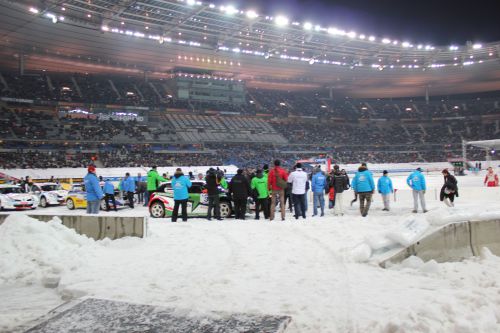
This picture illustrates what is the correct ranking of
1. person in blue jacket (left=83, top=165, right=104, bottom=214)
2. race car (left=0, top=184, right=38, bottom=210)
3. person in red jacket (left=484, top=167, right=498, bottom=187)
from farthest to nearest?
person in red jacket (left=484, top=167, right=498, bottom=187), race car (left=0, top=184, right=38, bottom=210), person in blue jacket (left=83, top=165, right=104, bottom=214)

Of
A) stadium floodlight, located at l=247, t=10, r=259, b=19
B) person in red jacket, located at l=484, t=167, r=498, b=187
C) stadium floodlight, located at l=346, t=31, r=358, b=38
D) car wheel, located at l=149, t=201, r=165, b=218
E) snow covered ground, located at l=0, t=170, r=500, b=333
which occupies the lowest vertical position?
snow covered ground, located at l=0, t=170, r=500, b=333

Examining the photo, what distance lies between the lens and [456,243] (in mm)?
5816

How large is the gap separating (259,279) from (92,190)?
23.0 feet

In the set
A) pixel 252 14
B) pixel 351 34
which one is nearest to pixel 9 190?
pixel 252 14

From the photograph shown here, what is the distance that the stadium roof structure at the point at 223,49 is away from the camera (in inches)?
1347

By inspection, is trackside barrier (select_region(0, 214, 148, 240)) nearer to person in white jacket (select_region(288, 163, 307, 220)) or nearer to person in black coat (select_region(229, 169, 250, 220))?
person in black coat (select_region(229, 169, 250, 220))

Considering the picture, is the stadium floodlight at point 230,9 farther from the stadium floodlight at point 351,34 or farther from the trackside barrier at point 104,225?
the trackside barrier at point 104,225

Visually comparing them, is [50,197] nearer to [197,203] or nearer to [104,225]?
[197,203]

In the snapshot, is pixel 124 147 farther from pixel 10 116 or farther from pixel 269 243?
pixel 269 243

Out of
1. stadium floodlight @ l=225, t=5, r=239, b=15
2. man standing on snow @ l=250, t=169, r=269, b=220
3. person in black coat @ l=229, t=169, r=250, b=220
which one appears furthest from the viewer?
stadium floodlight @ l=225, t=5, r=239, b=15

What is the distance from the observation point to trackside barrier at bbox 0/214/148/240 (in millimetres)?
7578

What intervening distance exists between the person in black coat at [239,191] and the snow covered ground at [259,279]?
348 centimetres

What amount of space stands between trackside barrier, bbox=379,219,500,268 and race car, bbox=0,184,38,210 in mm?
16521

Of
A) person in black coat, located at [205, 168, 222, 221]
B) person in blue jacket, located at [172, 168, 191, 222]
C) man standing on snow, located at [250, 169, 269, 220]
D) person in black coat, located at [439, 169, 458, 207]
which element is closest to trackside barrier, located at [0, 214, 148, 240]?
person in blue jacket, located at [172, 168, 191, 222]
